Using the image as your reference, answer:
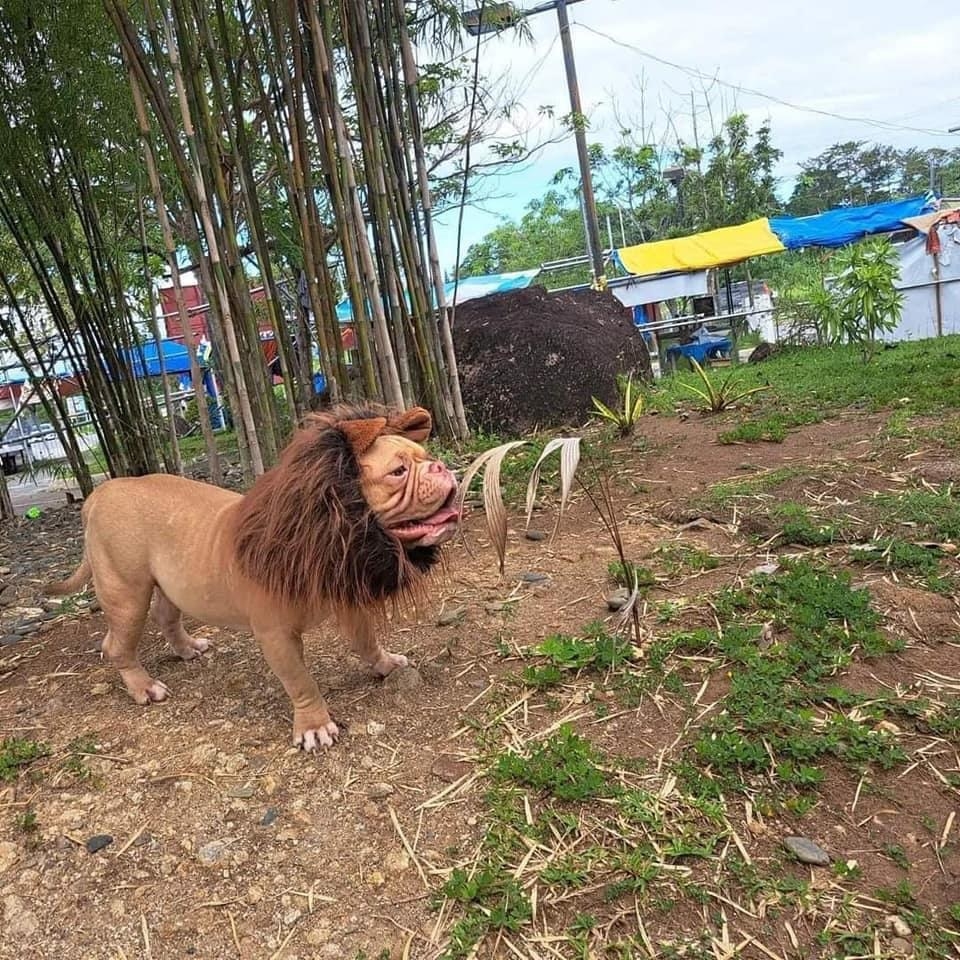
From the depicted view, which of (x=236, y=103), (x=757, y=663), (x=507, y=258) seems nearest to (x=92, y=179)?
(x=236, y=103)

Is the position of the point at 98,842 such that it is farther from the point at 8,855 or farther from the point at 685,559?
the point at 685,559

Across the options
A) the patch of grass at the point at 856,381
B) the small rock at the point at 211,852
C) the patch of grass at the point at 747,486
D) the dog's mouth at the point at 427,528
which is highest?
the dog's mouth at the point at 427,528

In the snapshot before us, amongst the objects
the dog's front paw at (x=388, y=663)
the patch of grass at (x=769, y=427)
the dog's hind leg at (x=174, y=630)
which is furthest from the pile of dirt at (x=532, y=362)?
the dog's front paw at (x=388, y=663)

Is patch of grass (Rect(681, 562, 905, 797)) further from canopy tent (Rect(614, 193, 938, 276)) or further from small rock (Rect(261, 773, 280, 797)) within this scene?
canopy tent (Rect(614, 193, 938, 276))

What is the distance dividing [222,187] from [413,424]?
6.02 ft

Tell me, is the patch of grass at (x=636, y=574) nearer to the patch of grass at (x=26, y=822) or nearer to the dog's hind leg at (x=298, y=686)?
the dog's hind leg at (x=298, y=686)

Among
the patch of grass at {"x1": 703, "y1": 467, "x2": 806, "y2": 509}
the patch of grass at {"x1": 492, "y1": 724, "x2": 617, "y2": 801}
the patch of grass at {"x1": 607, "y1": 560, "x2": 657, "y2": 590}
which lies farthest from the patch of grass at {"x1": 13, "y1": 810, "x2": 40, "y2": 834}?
the patch of grass at {"x1": 703, "y1": 467, "x2": 806, "y2": 509}

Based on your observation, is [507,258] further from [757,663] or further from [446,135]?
[757,663]

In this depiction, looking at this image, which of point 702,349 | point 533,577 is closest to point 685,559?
point 533,577

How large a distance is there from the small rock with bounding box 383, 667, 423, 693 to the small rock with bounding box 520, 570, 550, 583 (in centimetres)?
73

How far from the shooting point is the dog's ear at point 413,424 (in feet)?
6.47

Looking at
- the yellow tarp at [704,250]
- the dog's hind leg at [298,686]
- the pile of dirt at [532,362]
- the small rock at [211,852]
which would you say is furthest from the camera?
the yellow tarp at [704,250]

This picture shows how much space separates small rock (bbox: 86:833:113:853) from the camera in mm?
1780

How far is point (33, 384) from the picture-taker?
193 inches
